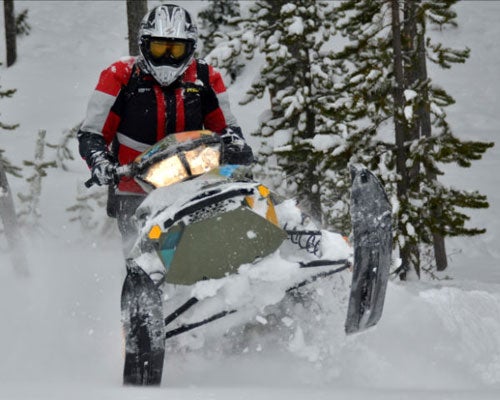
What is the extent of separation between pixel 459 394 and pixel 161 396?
148 centimetres

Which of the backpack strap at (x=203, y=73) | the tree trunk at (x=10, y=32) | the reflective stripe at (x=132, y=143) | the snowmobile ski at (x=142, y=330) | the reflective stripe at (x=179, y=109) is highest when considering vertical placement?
the backpack strap at (x=203, y=73)

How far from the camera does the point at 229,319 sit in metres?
4.44

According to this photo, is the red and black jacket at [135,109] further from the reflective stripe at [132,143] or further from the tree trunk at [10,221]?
the tree trunk at [10,221]

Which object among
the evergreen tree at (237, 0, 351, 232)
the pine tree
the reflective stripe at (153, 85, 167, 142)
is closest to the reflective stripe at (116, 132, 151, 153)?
the reflective stripe at (153, 85, 167, 142)

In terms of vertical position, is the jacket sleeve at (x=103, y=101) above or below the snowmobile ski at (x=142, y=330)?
above

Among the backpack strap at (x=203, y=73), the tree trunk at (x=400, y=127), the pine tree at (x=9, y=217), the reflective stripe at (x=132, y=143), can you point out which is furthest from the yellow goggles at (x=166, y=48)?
the pine tree at (x=9, y=217)

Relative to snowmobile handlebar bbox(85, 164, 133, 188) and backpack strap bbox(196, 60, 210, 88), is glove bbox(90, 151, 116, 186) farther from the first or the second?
backpack strap bbox(196, 60, 210, 88)

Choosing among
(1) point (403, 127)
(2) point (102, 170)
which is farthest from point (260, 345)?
(1) point (403, 127)

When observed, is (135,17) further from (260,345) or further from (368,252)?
(368,252)

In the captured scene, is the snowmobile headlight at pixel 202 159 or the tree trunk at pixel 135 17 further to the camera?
the tree trunk at pixel 135 17

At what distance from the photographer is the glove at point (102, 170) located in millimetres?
4836

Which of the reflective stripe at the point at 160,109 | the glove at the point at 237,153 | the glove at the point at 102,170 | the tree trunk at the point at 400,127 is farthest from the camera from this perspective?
the tree trunk at the point at 400,127

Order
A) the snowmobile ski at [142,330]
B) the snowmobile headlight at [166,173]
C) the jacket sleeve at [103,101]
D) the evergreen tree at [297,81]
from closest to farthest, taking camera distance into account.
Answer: the snowmobile ski at [142,330] < the snowmobile headlight at [166,173] < the jacket sleeve at [103,101] < the evergreen tree at [297,81]

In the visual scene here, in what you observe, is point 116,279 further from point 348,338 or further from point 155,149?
point 348,338
